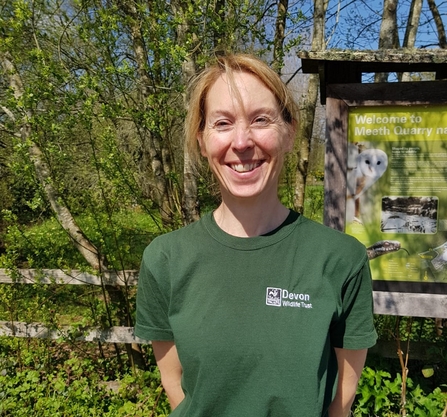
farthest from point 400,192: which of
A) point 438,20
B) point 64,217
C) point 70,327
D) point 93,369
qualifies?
point 438,20

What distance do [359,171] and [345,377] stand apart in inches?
71.0

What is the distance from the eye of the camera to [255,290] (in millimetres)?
1362

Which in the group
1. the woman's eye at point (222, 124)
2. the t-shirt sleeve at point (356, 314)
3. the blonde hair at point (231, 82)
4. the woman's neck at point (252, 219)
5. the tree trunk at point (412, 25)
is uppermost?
the tree trunk at point (412, 25)

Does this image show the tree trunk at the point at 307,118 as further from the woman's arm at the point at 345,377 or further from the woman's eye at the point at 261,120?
the woman's eye at the point at 261,120

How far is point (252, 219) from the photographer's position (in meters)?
1.47

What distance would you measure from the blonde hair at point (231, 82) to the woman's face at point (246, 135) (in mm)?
21

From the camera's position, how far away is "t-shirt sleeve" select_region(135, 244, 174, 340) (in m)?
1.49

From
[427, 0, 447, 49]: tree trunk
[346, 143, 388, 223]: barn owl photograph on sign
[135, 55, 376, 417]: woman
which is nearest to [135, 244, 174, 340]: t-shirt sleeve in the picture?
[135, 55, 376, 417]: woman

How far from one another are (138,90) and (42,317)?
7.70 feet

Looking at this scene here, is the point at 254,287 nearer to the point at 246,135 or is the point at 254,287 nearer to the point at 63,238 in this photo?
the point at 246,135

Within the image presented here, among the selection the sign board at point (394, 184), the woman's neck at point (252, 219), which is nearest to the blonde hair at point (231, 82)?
the woman's neck at point (252, 219)

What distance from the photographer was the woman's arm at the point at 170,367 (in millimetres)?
1616

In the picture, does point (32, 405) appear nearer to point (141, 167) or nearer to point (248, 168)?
point (141, 167)

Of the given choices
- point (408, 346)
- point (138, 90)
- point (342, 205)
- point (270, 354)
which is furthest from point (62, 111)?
point (408, 346)
